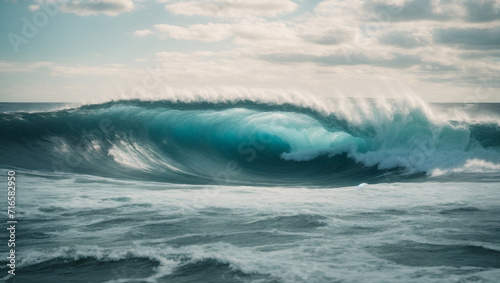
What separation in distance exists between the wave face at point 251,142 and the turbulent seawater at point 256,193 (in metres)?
0.08

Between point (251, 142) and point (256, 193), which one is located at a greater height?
point (251, 142)

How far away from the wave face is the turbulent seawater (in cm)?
8

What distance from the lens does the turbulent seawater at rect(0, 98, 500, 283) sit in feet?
16.2

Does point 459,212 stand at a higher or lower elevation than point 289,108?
lower

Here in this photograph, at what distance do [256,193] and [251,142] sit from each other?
32.3 ft

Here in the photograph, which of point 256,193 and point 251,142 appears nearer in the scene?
point 256,193

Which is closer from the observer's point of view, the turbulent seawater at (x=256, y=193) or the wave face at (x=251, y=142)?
the turbulent seawater at (x=256, y=193)

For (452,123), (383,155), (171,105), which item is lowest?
(383,155)

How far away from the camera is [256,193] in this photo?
966 centimetres

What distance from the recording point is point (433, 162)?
13.7m

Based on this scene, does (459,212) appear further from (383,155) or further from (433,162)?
(383,155)

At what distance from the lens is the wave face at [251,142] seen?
1359 centimetres

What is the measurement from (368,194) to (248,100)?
43.7 feet

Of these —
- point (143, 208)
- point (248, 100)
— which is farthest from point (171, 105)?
point (143, 208)
